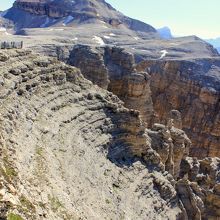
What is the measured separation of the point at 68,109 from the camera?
108 ft

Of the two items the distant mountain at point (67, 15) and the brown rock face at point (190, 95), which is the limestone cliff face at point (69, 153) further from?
the distant mountain at point (67, 15)

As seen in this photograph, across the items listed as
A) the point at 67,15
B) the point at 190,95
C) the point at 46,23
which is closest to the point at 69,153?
the point at 190,95

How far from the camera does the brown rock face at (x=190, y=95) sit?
9802 cm

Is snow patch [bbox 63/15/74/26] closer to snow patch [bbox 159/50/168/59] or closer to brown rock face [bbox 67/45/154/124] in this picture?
snow patch [bbox 159/50/168/59]

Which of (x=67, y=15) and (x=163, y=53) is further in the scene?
(x=67, y=15)

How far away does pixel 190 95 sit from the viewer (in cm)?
10319

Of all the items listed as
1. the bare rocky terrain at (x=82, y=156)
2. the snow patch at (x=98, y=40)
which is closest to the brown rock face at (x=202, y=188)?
the bare rocky terrain at (x=82, y=156)

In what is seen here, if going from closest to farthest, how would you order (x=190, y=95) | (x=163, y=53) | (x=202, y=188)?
(x=202, y=188) < (x=190, y=95) < (x=163, y=53)

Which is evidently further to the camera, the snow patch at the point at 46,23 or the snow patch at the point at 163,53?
the snow patch at the point at 46,23

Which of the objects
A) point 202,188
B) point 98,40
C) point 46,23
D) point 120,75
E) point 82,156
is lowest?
point 202,188

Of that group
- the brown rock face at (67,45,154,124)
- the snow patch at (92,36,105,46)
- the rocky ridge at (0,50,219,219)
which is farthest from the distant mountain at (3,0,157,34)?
the rocky ridge at (0,50,219,219)

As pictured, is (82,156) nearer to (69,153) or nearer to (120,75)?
(69,153)

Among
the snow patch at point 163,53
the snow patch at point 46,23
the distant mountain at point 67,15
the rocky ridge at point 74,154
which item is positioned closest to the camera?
the rocky ridge at point 74,154

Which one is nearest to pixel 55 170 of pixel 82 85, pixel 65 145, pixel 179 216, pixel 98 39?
pixel 65 145
